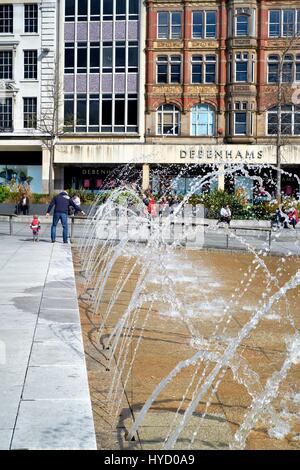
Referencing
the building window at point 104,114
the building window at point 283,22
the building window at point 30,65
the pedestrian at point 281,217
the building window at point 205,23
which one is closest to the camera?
the pedestrian at point 281,217

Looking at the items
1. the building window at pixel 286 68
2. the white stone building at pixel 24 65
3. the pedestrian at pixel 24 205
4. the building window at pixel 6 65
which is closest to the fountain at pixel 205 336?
the pedestrian at pixel 24 205

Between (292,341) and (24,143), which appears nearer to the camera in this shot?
(292,341)

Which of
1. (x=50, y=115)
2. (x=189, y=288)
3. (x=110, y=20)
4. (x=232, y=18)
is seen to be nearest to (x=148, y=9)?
(x=110, y=20)

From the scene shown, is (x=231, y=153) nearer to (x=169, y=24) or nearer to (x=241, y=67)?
(x=241, y=67)

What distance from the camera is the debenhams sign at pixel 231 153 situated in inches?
1770

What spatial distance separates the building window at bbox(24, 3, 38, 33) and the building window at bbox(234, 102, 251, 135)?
14974 mm

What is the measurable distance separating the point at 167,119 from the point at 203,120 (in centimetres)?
248

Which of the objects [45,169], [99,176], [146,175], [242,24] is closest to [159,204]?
[146,175]

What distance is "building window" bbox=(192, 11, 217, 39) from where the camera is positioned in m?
45.8

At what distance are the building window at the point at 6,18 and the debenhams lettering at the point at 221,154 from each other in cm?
1502

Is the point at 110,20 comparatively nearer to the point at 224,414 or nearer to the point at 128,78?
the point at 128,78

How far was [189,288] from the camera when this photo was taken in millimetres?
12891

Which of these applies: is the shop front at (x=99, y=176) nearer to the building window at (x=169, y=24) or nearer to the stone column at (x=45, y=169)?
the stone column at (x=45, y=169)
